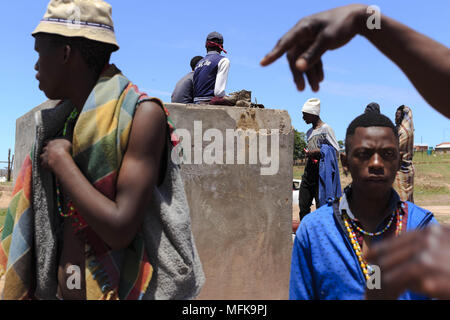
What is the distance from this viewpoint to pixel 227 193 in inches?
166

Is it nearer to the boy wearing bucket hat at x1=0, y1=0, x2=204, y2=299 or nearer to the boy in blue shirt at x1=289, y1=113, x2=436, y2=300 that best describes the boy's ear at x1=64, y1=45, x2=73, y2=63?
the boy wearing bucket hat at x1=0, y1=0, x2=204, y2=299

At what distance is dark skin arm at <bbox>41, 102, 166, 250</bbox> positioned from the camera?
171 cm

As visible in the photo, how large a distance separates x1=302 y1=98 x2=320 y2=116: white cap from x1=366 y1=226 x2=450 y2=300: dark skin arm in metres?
6.44

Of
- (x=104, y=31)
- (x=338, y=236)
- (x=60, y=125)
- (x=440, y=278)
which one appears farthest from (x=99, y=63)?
(x=440, y=278)

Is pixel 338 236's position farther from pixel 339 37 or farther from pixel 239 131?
pixel 239 131

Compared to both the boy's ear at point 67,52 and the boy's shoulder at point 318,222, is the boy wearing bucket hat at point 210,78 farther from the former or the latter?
the boy's ear at point 67,52

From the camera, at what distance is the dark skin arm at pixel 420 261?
666 mm

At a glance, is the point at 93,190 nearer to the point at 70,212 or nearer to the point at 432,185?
the point at 70,212

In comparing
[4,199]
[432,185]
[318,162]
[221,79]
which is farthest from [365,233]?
[432,185]

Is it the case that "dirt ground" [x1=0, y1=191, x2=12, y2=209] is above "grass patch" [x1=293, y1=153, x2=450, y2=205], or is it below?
below

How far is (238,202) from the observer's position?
14.0ft

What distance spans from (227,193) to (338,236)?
2111 millimetres

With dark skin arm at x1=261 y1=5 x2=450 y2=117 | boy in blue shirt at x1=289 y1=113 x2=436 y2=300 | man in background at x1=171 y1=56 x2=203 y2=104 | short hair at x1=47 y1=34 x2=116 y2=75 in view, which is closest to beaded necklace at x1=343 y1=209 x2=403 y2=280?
boy in blue shirt at x1=289 y1=113 x2=436 y2=300

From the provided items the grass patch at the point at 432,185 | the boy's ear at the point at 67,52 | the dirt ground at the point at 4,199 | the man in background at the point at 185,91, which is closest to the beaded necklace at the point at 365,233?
the boy's ear at the point at 67,52
